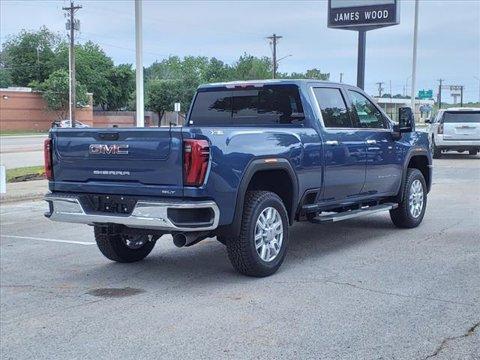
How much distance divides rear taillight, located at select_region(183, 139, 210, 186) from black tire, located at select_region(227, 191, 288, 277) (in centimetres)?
75

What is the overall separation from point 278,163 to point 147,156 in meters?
1.39

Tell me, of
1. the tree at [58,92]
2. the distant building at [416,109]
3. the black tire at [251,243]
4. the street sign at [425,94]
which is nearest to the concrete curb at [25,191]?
the black tire at [251,243]

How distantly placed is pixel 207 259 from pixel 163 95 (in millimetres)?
68272

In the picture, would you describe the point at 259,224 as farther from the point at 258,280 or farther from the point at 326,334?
the point at 326,334

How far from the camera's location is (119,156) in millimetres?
6320

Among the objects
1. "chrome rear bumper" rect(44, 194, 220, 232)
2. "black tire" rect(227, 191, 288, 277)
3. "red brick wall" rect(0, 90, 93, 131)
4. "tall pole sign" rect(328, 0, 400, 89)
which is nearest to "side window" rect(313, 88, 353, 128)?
"black tire" rect(227, 191, 288, 277)

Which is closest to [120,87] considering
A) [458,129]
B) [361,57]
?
[361,57]

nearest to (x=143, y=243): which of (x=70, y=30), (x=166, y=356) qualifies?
(x=166, y=356)

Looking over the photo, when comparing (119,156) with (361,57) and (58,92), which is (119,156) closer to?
(361,57)

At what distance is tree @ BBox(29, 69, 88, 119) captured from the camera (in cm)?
6919

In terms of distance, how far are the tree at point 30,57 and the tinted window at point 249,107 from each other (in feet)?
272

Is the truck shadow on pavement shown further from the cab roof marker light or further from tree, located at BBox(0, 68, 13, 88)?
tree, located at BBox(0, 68, 13, 88)

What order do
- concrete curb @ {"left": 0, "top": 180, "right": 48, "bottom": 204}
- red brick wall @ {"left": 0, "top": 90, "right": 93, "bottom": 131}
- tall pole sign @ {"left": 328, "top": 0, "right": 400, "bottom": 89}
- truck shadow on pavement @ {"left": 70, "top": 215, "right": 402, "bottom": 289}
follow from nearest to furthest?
truck shadow on pavement @ {"left": 70, "top": 215, "right": 402, "bottom": 289} < concrete curb @ {"left": 0, "top": 180, "right": 48, "bottom": 204} < tall pole sign @ {"left": 328, "top": 0, "right": 400, "bottom": 89} < red brick wall @ {"left": 0, "top": 90, "right": 93, "bottom": 131}

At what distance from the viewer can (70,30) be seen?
5925 centimetres
